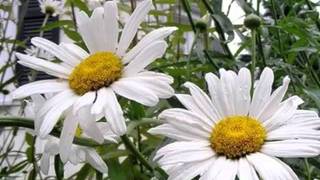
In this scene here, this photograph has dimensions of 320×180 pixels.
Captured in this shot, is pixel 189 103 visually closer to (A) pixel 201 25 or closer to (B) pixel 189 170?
(B) pixel 189 170

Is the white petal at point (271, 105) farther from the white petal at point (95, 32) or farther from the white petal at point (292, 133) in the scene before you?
the white petal at point (95, 32)

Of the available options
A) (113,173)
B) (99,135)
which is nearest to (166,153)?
(99,135)

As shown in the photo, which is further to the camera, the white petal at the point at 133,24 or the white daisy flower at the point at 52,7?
the white daisy flower at the point at 52,7

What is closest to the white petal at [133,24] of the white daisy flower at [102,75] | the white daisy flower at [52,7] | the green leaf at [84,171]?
the white daisy flower at [102,75]

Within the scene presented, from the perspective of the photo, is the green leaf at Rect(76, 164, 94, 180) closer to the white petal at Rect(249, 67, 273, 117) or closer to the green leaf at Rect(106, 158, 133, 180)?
the green leaf at Rect(106, 158, 133, 180)

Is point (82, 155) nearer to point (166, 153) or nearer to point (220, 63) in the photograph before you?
point (166, 153)

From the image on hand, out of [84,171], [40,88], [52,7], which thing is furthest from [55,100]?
[52,7]
